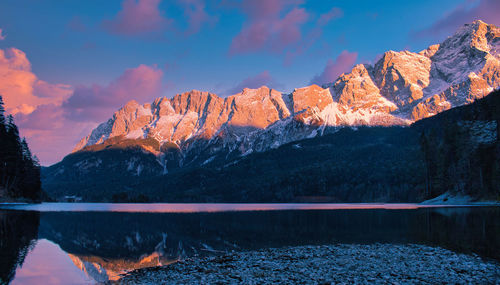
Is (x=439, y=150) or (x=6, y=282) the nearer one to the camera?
(x=6, y=282)

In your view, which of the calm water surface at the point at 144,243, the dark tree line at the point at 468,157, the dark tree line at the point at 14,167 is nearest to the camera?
the calm water surface at the point at 144,243

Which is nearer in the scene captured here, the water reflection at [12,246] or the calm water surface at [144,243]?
the water reflection at [12,246]

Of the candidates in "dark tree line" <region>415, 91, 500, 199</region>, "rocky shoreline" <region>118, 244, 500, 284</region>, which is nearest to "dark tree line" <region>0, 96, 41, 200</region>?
"rocky shoreline" <region>118, 244, 500, 284</region>

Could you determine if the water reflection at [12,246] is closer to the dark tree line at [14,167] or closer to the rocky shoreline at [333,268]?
the rocky shoreline at [333,268]

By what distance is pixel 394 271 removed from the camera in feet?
88.1

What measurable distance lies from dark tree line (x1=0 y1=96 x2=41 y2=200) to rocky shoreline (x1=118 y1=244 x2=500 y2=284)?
101 meters

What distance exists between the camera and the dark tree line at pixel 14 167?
111312mm

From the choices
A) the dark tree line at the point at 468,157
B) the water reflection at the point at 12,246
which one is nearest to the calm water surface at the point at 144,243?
the water reflection at the point at 12,246

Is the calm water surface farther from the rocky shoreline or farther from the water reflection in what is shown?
the rocky shoreline

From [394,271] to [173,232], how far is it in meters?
36.6

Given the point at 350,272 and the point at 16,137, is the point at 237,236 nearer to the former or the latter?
the point at 350,272

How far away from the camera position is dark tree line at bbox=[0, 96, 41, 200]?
111312 millimetres

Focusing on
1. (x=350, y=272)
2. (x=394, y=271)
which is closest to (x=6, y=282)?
(x=350, y=272)

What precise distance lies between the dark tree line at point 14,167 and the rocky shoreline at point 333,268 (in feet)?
330
